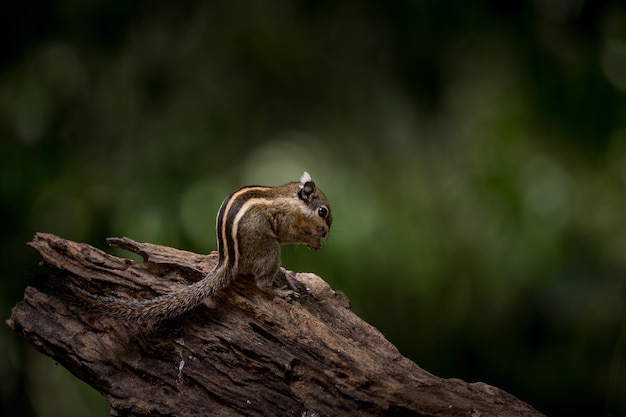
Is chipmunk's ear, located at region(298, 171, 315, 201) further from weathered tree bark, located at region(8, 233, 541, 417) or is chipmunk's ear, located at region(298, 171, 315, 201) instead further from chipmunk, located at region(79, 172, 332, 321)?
weathered tree bark, located at region(8, 233, 541, 417)

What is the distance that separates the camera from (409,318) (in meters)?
4.99

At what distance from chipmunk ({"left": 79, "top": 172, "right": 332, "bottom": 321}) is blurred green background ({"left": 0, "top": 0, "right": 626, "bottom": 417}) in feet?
2.53

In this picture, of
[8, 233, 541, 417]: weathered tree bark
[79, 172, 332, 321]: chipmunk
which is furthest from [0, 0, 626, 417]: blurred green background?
[8, 233, 541, 417]: weathered tree bark

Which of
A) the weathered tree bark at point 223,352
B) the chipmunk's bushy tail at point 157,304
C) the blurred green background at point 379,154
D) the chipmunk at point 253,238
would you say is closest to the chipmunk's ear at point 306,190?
the chipmunk at point 253,238

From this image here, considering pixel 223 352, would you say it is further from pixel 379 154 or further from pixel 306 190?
pixel 379 154

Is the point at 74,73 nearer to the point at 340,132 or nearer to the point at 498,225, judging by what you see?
the point at 340,132

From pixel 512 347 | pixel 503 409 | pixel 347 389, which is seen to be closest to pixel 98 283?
pixel 347 389

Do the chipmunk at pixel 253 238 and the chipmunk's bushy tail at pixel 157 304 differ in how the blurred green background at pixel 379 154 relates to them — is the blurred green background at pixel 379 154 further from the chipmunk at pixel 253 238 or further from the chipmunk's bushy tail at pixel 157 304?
the chipmunk's bushy tail at pixel 157 304

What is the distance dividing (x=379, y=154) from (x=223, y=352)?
2324 millimetres

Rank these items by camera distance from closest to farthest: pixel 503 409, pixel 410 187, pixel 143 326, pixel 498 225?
pixel 503 409, pixel 143 326, pixel 498 225, pixel 410 187

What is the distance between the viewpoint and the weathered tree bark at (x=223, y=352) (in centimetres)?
327

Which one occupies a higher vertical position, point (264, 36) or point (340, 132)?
point (264, 36)

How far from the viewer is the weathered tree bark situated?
3.27 metres

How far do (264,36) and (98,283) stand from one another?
2.53 m
